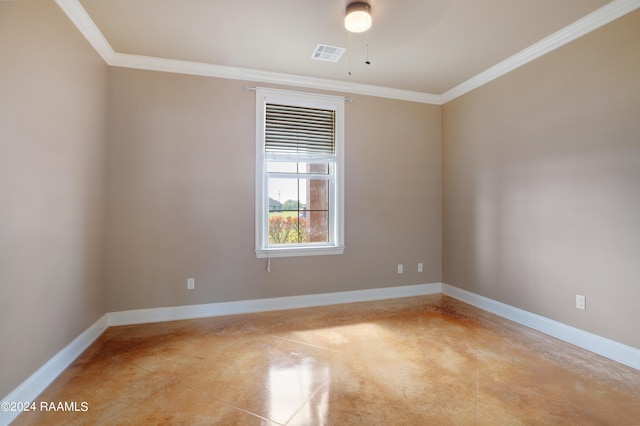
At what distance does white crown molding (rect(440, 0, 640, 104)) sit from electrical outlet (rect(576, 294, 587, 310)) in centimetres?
226

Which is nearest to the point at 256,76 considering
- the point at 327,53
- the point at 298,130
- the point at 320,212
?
the point at 298,130

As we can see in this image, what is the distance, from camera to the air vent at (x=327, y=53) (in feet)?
9.58

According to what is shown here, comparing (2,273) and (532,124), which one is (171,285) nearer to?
(2,273)

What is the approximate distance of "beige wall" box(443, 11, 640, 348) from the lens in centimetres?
231

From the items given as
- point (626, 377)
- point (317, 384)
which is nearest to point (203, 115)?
point (317, 384)

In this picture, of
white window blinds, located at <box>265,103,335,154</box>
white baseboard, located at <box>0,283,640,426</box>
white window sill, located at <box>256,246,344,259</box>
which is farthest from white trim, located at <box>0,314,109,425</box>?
white window blinds, located at <box>265,103,335,154</box>

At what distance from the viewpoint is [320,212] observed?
3.83 meters

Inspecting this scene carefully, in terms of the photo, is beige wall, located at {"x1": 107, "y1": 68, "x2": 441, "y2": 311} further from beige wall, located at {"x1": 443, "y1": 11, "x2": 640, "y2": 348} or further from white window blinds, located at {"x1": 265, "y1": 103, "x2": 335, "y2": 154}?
beige wall, located at {"x1": 443, "y1": 11, "x2": 640, "y2": 348}

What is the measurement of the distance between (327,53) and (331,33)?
0.33 m

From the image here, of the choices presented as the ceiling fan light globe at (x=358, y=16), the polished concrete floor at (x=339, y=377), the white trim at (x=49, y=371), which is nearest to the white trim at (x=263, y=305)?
the polished concrete floor at (x=339, y=377)

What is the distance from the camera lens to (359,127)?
387 cm

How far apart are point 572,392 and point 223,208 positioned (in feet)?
10.9

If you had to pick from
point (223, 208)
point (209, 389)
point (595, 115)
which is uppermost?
point (595, 115)

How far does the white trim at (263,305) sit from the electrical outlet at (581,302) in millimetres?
1729
